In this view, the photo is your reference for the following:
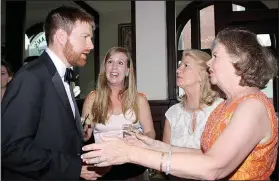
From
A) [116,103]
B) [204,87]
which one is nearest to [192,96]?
[204,87]

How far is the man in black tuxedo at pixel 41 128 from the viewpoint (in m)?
1.26

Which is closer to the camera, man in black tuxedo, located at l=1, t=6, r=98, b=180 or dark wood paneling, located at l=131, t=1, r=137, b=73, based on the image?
man in black tuxedo, located at l=1, t=6, r=98, b=180

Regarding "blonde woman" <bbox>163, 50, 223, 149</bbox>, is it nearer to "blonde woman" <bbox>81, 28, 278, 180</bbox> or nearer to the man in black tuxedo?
"blonde woman" <bbox>81, 28, 278, 180</bbox>

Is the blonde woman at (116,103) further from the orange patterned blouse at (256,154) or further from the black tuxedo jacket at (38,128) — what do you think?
the orange patterned blouse at (256,154)

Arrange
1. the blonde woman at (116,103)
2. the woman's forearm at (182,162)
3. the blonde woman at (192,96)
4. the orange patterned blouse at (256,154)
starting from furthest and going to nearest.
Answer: the blonde woman at (116,103), the blonde woman at (192,96), the orange patterned blouse at (256,154), the woman's forearm at (182,162)

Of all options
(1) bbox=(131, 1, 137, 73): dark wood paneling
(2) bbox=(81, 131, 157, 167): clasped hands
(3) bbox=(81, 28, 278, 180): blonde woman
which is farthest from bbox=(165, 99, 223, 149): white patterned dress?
(1) bbox=(131, 1, 137, 73): dark wood paneling

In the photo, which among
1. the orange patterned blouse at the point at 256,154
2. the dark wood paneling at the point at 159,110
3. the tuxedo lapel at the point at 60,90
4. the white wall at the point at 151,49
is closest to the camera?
the orange patterned blouse at the point at 256,154

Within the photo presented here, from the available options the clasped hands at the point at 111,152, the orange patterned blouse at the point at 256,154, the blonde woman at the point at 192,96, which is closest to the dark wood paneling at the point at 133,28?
the blonde woman at the point at 192,96

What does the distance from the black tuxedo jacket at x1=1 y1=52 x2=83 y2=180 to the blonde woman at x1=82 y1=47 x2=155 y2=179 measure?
108 centimetres

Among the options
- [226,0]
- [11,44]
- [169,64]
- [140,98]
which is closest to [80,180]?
[140,98]

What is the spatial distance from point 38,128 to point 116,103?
4.48 ft

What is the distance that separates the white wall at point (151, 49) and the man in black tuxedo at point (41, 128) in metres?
2.31

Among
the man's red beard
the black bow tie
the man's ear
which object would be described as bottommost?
the black bow tie

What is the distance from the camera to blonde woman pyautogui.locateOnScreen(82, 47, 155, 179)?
100 inches
